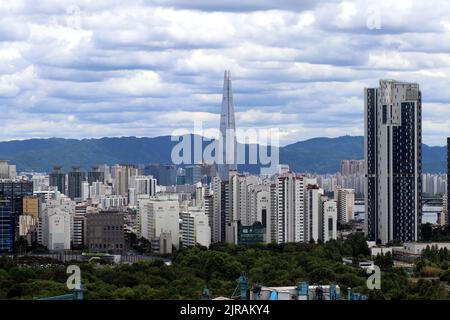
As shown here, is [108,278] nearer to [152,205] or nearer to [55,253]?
[55,253]

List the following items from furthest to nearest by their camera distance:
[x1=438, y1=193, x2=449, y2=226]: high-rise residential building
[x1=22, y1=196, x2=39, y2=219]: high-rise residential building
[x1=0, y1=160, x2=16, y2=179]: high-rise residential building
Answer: [x1=438, y1=193, x2=449, y2=226]: high-rise residential building, [x1=0, y1=160, x2=16, y2=179]: high-rise residential building, [x1=22, y1=196, x2=39, y2=219]: high-rise residential building

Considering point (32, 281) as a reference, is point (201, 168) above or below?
above

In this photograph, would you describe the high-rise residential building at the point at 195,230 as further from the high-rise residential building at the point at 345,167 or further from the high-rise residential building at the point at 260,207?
the high-rise residential building at the point at 345,167


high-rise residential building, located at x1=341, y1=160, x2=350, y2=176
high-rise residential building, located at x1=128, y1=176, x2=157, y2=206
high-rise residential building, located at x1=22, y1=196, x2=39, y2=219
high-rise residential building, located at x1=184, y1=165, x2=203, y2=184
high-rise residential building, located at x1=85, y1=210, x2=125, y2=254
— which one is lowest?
high-rise residential building, located at x1=85, y1=210, x2=125, y2=254

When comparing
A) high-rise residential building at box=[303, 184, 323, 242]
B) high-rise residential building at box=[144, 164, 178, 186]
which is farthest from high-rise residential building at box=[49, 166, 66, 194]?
high-rise residential building at box=[303, 184, 323, 242]

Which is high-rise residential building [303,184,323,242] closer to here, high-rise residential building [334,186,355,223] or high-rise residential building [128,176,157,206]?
high-rise residential building [334,186,355,223]
